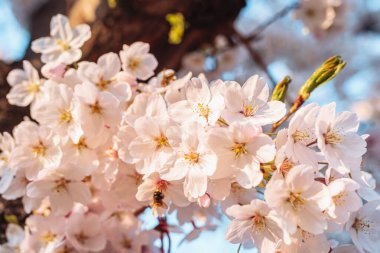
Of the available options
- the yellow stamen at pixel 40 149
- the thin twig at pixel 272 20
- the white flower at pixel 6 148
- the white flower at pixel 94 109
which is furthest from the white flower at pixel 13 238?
the thin twig at pixel 272 20

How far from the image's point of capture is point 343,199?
2.71ft

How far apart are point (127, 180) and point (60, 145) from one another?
182mm

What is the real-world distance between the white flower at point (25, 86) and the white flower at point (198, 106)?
54 cm

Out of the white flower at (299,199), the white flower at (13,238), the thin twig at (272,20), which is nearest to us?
the white flower at (299,199)

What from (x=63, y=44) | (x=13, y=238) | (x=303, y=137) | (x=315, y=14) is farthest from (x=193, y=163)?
(x=315, y=14)

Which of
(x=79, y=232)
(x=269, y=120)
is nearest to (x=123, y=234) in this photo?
(x=79, y=232)

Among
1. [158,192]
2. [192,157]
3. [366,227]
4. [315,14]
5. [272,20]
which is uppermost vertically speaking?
[192,157]

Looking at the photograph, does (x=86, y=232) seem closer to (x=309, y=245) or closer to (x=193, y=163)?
(x=193, y=163)

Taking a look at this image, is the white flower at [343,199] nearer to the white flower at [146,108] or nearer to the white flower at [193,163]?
the white flower at [193,163]

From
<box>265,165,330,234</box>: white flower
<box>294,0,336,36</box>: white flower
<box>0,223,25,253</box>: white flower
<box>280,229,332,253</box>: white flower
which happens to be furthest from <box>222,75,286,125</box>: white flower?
<box>294,0,336,36</box>: white flower

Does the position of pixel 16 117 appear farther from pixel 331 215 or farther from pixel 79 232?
pixel 331 215

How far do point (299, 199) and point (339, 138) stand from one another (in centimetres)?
15

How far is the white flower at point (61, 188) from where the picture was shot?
1.04 meters

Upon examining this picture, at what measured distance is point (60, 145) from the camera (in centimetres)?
103
